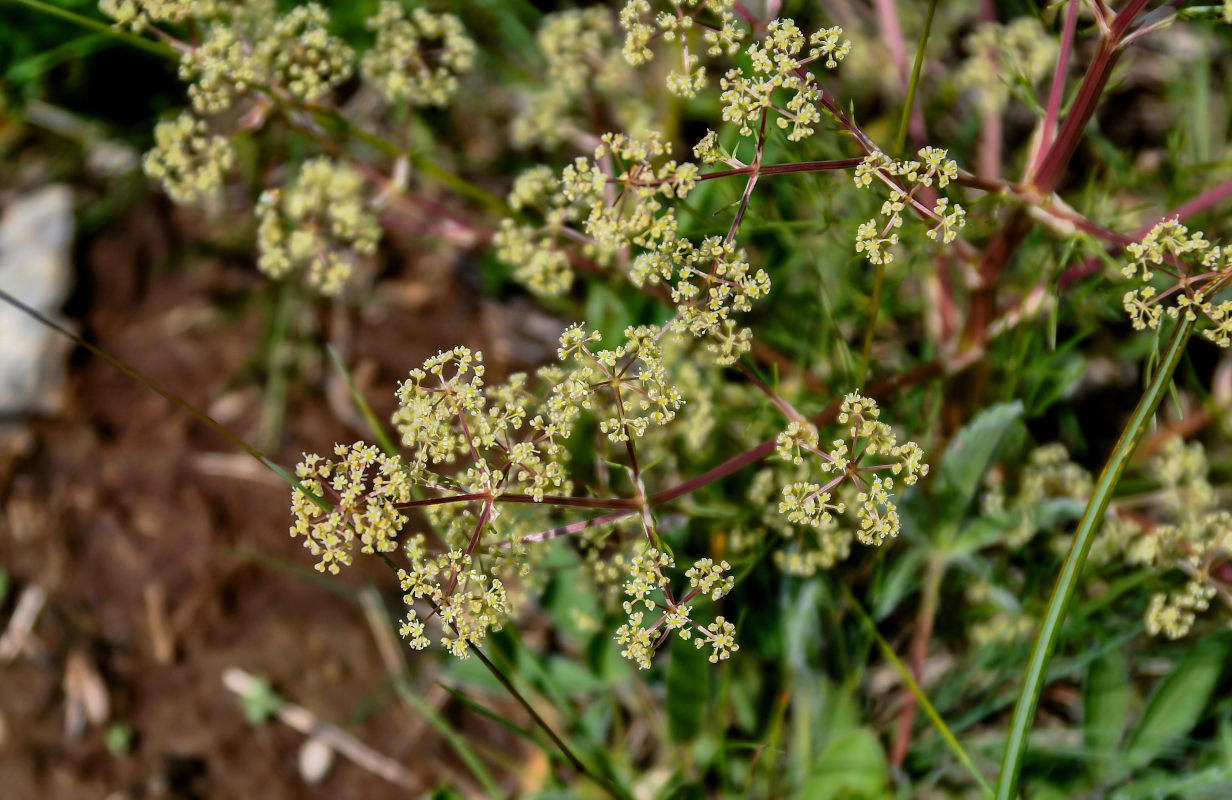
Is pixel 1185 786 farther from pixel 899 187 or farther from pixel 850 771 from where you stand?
pixel 899 187

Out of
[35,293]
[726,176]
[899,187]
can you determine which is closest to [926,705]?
[899,187]

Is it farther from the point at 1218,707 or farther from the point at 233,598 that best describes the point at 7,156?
the point at 1218,707

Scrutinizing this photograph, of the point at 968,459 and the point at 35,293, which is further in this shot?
the point at 35,293

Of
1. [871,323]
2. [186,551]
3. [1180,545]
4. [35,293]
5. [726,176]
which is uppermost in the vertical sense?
[726,176]

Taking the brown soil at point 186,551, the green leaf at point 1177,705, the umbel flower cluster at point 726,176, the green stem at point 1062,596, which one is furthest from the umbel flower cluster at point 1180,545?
the brown soil at point 186,551

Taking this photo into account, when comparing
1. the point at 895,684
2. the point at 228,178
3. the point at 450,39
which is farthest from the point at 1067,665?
the point at 228,178

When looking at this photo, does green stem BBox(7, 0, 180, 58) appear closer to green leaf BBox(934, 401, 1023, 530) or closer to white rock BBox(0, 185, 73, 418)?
white rock BBox(0, 185, 73, 418)

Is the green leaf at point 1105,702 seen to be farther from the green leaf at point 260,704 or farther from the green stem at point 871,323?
the green leaf at point 260,704
